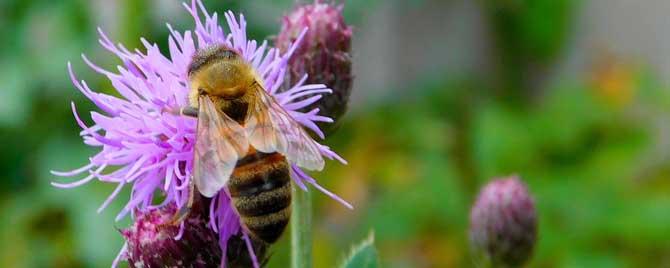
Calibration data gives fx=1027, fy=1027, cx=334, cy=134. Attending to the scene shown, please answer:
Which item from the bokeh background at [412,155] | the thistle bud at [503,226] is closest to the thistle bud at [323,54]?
the thistle bud at [503,226]

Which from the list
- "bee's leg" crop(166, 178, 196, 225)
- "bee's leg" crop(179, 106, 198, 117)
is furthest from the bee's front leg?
"bee's leg" crop(179, 106, 198, 117)

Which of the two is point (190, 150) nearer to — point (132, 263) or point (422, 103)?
point (132, 263)

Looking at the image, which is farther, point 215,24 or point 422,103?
point 422,103

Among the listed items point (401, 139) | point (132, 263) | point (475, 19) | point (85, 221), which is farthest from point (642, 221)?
point (475, 19)

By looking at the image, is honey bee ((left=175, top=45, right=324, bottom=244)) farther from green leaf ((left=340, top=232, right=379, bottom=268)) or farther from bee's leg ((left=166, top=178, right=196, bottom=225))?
green leaf ((left=340, top=232, right=379, bottom=268))

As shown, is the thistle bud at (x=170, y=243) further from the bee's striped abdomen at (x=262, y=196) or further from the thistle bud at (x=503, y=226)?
the thistle bud at (x=503, y=226)

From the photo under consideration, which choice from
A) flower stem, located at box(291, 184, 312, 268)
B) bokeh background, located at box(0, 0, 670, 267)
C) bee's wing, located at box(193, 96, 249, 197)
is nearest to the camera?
bee's wing, located at box(193, 96, 249, 197)
